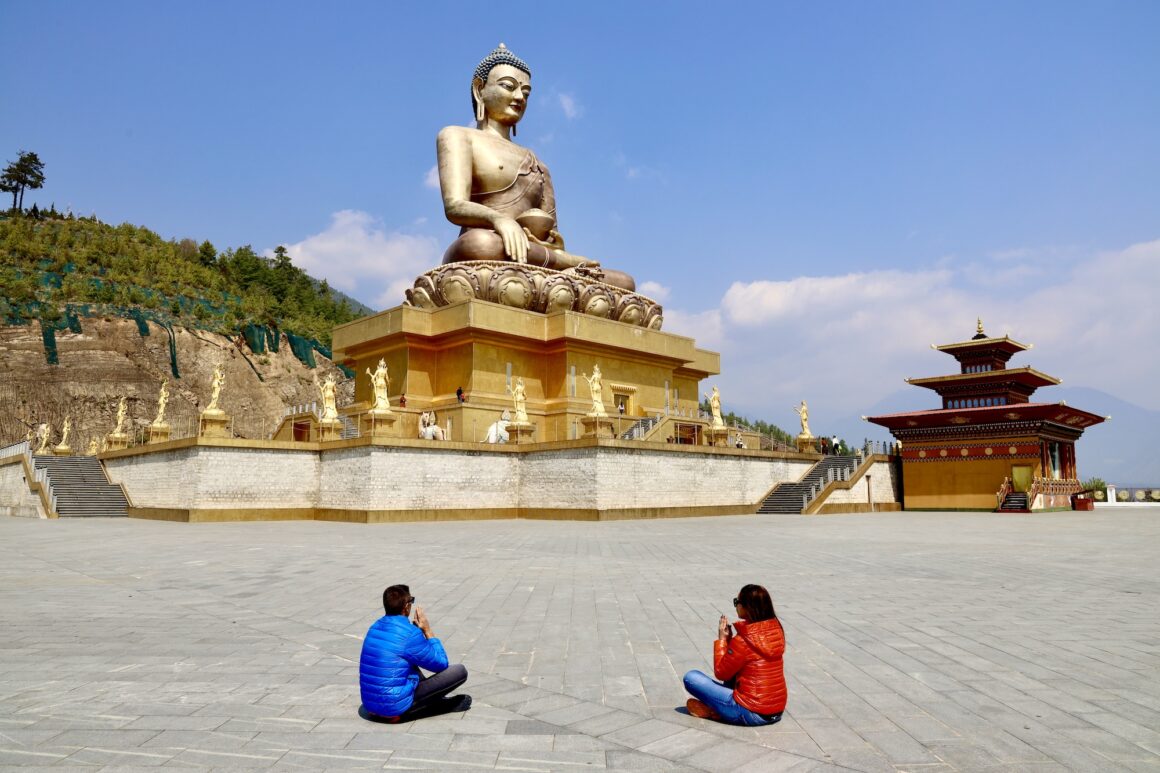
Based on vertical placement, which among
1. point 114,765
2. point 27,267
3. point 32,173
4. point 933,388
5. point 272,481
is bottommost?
point 114,765

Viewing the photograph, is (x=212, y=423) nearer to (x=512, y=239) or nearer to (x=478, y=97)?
(x=512, y=239)

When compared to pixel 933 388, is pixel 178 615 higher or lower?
lower

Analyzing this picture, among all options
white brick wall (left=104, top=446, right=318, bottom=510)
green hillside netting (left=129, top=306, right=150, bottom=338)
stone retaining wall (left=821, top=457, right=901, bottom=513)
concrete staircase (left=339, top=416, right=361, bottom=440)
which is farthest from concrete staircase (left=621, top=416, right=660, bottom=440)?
green hillside netting (left=129, top=306, right=150, bottom=338)

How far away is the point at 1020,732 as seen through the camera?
4.08 metres

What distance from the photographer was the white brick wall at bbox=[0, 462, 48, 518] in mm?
25828

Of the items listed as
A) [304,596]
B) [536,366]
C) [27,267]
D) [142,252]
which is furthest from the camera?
[142,252]

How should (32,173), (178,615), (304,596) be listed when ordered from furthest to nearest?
(32,173)
(304,596)
(178,615)

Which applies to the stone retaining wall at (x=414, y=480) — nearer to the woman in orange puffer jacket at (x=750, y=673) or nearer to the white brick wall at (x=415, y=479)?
the white brick wall at (x=415, y=479)

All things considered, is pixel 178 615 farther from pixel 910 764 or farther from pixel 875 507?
pixel 875 507

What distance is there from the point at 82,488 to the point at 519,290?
15.4m

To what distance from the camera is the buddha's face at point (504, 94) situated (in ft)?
106

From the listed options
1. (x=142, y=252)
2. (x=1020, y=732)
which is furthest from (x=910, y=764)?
(x=142, y=252)

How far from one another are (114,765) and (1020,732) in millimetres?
4339

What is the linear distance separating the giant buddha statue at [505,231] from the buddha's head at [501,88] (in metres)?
0.04
